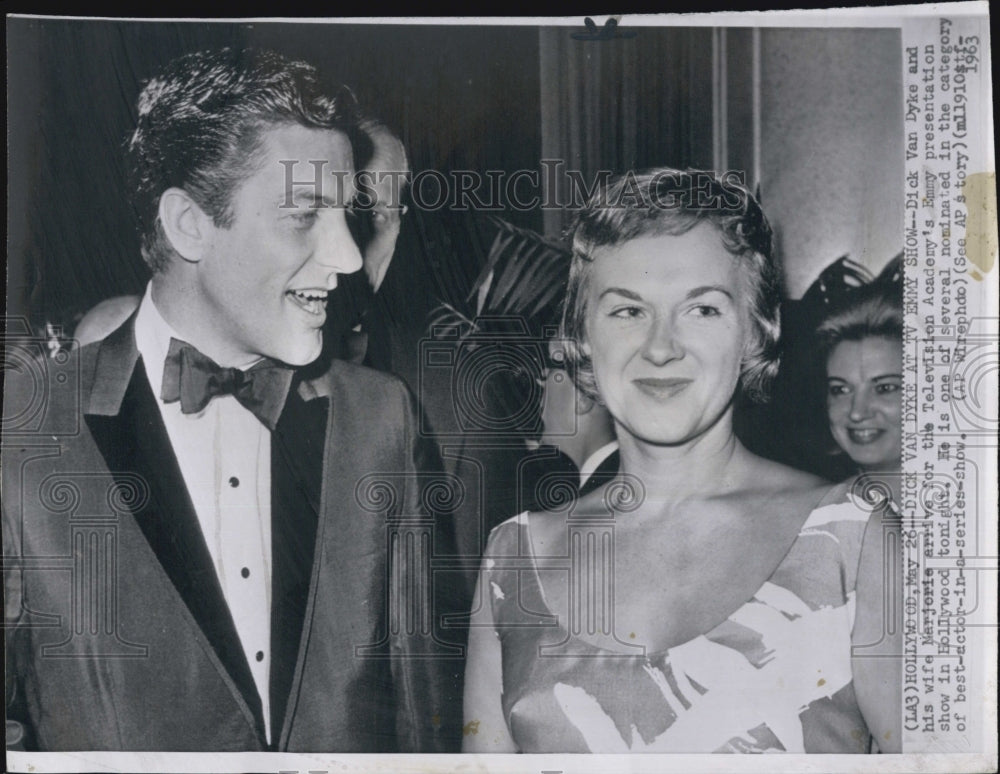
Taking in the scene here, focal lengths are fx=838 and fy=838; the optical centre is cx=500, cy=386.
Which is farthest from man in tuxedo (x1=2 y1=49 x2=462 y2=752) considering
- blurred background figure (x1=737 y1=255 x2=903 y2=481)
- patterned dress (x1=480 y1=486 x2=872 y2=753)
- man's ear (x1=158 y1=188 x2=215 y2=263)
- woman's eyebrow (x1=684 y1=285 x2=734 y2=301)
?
blurred background figure (x1=737 y1=255 x2=903 y2=481)

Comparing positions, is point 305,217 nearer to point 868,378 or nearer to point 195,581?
point 195,581

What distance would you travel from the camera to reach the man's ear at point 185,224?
6.60ft

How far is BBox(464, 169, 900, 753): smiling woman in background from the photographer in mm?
2000

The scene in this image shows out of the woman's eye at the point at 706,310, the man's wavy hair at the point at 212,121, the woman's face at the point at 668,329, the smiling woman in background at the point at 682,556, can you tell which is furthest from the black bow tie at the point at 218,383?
the woman's eye at the point at 706,310

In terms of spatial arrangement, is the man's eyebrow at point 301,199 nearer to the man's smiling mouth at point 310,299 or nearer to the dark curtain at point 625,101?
the man's smiling mouth at point 310,299

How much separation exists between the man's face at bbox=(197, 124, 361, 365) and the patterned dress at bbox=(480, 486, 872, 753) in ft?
2.40

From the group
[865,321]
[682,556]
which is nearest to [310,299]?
[682,556]

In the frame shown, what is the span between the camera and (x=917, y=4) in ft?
6.72

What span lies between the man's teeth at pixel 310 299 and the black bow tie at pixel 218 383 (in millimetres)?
156

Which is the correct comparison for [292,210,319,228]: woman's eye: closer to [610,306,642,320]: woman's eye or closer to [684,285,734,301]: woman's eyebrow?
[610,306,642,320]: woman's eye

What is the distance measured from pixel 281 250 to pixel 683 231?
0.96m

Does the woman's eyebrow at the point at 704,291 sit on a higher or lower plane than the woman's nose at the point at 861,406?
higher

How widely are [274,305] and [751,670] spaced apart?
1.44 metres

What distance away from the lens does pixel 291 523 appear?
6.63 ft
